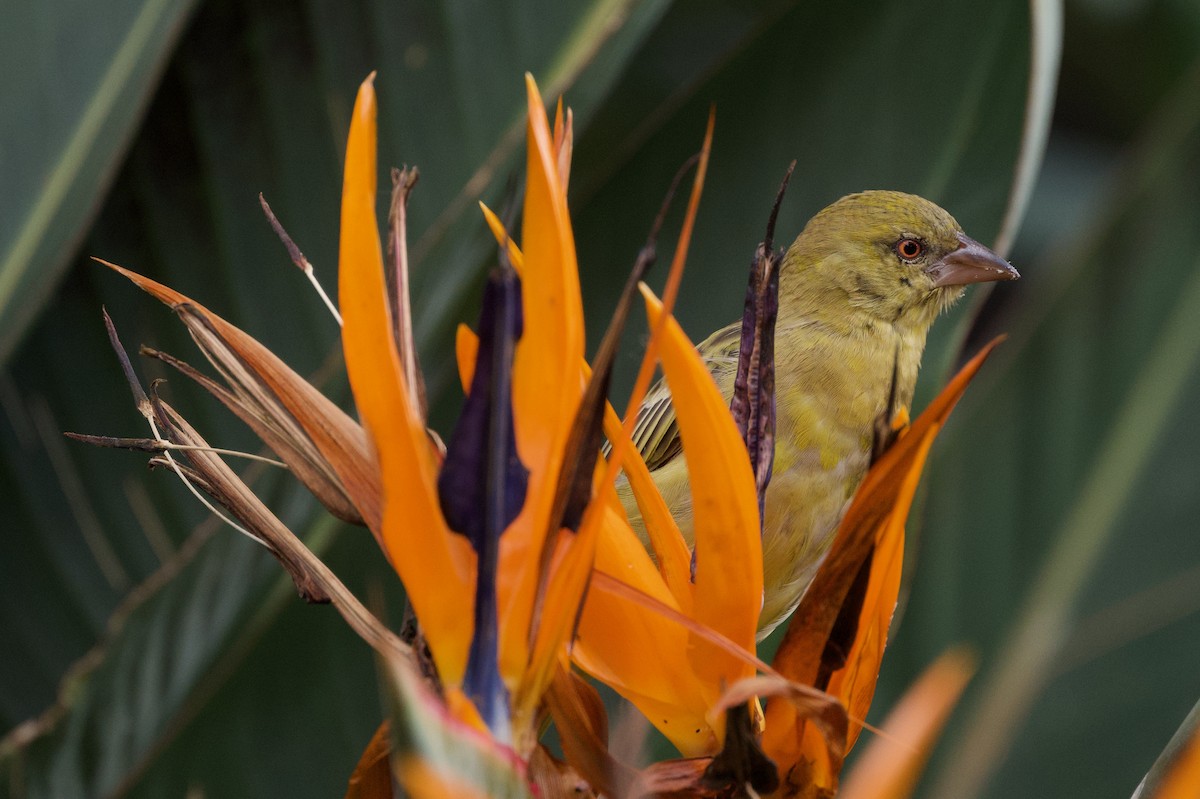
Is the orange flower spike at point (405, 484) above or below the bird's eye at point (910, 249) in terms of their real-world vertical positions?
below

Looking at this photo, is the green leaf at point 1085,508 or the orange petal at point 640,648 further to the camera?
the green leaf at point 1085,508

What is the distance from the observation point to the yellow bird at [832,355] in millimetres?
1075

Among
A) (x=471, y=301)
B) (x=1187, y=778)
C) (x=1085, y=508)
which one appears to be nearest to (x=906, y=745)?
(x=1187, y=778)

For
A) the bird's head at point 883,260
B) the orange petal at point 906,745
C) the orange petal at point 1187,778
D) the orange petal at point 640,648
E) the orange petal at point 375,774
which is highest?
the bird's head at point 883,260

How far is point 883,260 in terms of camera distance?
1.20 metres

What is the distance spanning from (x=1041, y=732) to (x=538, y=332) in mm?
644

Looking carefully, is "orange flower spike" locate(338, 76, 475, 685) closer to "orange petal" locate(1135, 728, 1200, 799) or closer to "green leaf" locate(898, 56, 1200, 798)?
"orange petal" locate(1135, 728, 1200, 799)

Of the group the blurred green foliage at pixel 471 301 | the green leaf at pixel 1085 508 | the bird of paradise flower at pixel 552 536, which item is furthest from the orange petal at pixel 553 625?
the green leaf at pixel 1085 508

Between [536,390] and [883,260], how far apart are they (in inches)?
32.6

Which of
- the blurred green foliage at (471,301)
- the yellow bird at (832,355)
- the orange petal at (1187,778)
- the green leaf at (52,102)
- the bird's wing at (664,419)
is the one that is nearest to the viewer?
the orange petal at (1187,778)

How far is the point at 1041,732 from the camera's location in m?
0.93

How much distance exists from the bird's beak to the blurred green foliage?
0.05 metres

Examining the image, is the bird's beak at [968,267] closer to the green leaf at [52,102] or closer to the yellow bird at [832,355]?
the yellow bird at [832,355]

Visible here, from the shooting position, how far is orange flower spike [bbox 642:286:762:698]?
44 cm
